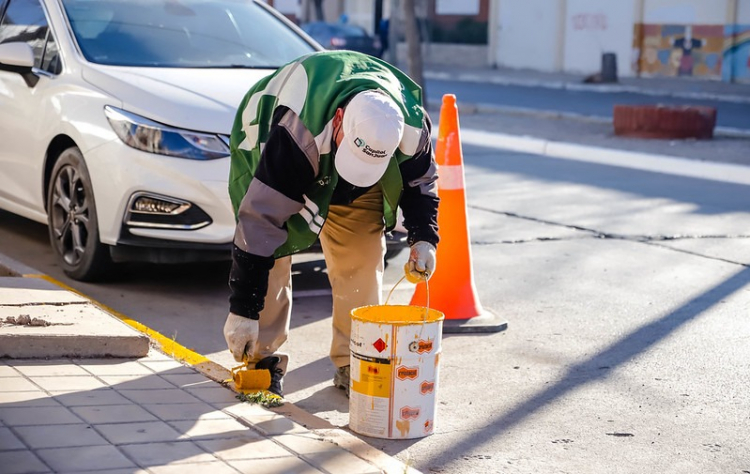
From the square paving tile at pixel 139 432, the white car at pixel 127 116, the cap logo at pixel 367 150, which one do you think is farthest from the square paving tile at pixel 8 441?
the white car at pixel 127 116

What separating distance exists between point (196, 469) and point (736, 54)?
26558 millimetres

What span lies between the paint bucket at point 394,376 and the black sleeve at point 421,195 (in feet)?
1.01

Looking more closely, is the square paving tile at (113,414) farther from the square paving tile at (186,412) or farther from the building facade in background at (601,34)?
the building facade in background at (601,34)

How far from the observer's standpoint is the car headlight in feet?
19.7

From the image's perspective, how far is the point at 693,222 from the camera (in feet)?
29.1

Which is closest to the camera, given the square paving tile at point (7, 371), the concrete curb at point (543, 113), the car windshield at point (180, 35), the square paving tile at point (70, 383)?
the square paving tile at point (70, 383)

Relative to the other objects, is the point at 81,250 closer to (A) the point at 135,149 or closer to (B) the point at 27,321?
(A) the point at 135,149

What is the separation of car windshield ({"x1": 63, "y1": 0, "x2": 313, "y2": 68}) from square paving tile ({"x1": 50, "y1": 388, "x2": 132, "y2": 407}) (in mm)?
2810

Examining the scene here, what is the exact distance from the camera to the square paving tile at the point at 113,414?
398cm

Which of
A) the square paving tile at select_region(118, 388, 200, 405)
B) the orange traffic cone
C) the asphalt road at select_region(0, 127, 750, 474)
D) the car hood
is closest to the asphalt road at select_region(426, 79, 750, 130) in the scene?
the asphalt road at select_region(0, 127, 750, 474)

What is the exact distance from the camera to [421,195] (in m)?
4.30

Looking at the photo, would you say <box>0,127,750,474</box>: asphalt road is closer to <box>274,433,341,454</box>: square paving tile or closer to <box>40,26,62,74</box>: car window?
<box>274,433,341,454</box>: square paving tile

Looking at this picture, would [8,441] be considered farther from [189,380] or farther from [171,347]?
[171,347]

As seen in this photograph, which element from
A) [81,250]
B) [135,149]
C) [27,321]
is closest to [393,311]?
[27,321]
